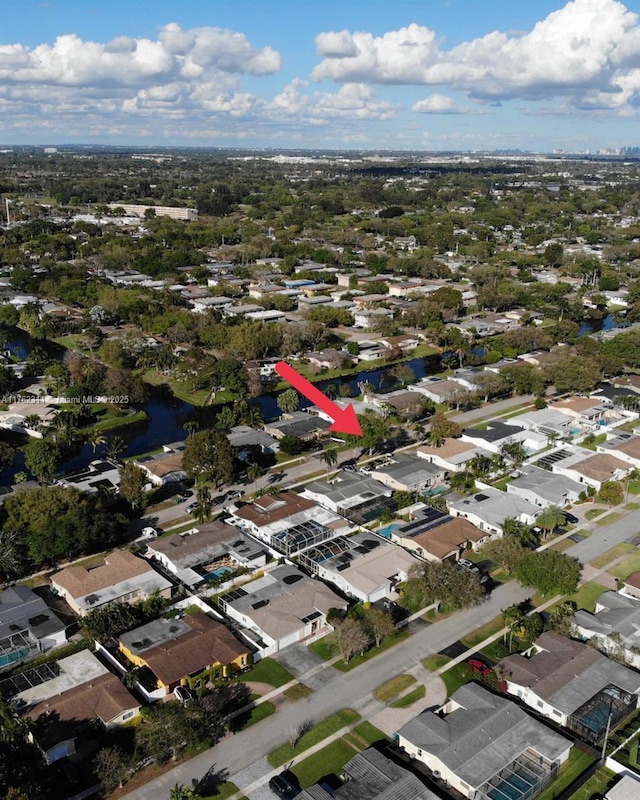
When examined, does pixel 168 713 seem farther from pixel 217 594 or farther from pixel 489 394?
pixel 489 394

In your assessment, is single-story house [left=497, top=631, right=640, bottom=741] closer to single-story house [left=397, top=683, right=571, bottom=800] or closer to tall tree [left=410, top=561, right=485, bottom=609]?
single-story house [left=397, top=683, right=571, bottom=800]

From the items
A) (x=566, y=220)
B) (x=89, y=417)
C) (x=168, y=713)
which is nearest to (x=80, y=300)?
(x=89, y=417)

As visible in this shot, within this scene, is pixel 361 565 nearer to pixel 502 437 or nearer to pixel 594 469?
pixel 594 469

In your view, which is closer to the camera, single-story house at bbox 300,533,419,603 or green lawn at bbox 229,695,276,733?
green lawn at bbox 229,695,276,733

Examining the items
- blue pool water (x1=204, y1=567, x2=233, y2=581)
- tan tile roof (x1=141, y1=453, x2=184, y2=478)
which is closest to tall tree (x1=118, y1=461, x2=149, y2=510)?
tan tile roof (x1=141, y1=453, x2=184, y2=478)

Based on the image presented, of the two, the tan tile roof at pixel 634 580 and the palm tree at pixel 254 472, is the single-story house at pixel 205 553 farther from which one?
the tan tile roof at pixel 634 580

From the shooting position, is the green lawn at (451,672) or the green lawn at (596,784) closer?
the green lawn at (596,784)

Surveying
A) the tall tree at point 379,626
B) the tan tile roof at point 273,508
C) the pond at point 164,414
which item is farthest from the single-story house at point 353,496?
the pond at point 164,414
